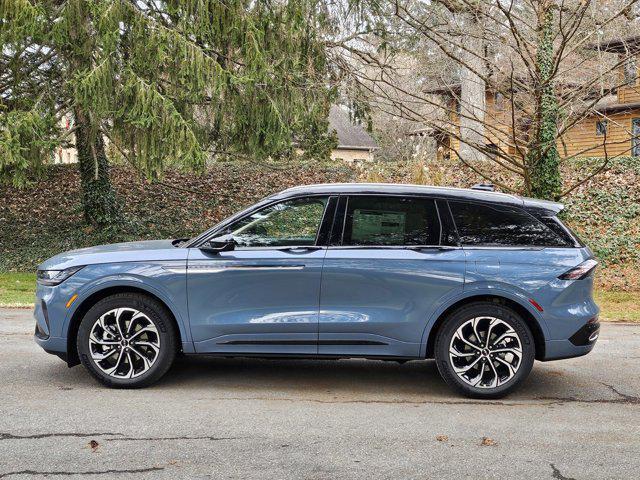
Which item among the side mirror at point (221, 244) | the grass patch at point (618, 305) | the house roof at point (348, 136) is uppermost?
the house roof at point (348, 136)

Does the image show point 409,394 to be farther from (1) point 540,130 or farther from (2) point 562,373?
(1) point 540,130

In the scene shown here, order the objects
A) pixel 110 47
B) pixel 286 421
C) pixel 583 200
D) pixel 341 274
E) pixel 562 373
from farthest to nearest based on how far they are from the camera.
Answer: pixel 583 200 → pixel 110 47 → pixel 562 373 → pixel 341 274 → pixel 286 421

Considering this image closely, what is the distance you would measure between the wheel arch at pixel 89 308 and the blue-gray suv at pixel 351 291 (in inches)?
0.5

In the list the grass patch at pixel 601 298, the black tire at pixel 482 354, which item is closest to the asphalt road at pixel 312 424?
the black tire at pixel 482 354

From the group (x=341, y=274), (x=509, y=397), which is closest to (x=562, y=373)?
(x=509, y=397)

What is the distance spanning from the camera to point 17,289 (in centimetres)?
1459

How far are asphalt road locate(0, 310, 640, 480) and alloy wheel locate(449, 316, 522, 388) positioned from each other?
0.75 feet

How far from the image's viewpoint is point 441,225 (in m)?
6.24

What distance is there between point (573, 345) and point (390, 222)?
1832mm

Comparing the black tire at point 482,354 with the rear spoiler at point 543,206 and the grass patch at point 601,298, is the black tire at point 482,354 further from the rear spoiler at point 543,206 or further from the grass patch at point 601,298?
the grass patch at point 601,298

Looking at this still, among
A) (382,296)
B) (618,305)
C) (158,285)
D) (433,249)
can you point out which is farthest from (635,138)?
(158,285)

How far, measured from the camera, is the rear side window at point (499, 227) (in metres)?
6.21

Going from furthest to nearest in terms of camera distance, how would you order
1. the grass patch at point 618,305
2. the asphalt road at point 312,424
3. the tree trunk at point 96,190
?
the tree trunk at point 96,190 < the grass patch at point 618,305 < the asphalt road at point 312,424

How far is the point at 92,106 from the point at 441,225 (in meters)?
11.0
